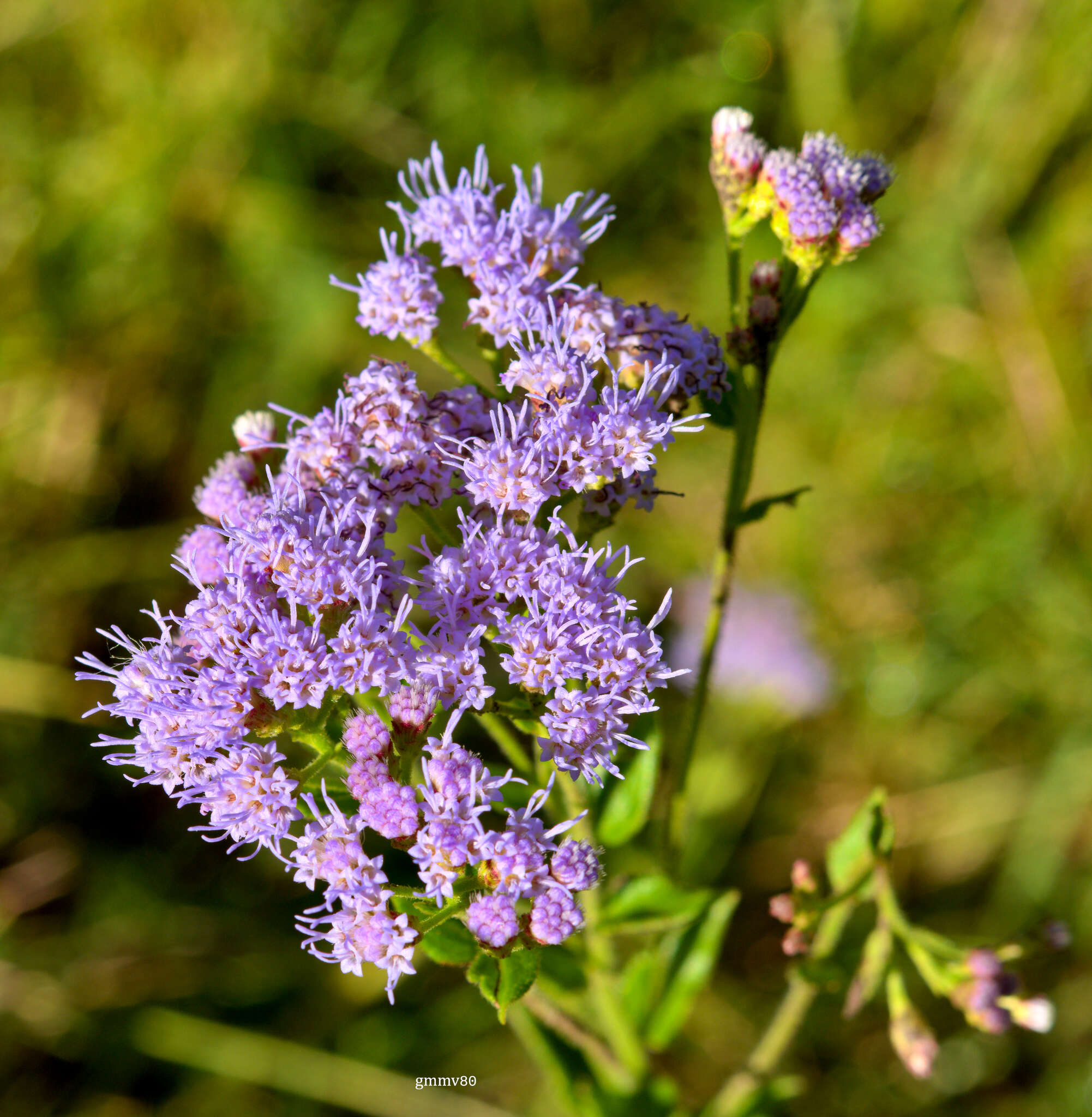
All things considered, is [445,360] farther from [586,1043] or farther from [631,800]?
[586,1043]

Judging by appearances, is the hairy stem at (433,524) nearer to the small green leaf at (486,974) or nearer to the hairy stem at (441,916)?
the hairy stem at (441,916)

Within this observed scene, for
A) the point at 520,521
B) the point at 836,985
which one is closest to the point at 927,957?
the point at 836,985

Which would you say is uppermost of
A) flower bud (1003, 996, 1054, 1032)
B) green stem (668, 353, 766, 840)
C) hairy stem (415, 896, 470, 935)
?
green stem (668, 353, 766, 840)

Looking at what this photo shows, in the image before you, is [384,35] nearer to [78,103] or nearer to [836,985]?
[78,103]

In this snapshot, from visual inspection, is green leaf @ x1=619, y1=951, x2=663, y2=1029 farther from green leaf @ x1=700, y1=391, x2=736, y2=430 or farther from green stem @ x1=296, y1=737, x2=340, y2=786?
green leaf @ x1=700, y1=391, x2=736, y2=430

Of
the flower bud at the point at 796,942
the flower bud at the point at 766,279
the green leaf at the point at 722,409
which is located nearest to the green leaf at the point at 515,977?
the flower bud at the point at 796,942

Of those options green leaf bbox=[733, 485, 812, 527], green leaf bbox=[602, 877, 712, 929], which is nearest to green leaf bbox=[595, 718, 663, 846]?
green leaf bbox=[602, 877, 712, 929]

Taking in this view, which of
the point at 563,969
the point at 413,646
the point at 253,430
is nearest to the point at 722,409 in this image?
the point at 413,646
